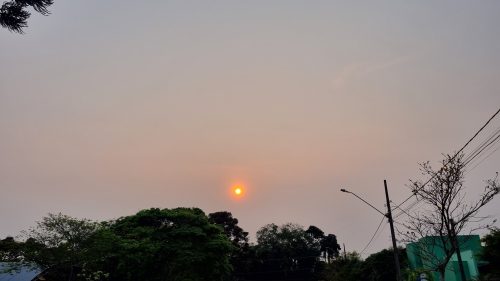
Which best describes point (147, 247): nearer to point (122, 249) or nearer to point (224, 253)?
point (122, 249)

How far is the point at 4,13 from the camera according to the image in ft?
24.1

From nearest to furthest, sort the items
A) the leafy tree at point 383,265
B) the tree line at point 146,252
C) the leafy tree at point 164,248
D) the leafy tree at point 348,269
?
the tree line at point 146,252 → the leafy tree at point 164,248 → the leafy tree at point 383,265 → the leafy tree at point 348,269

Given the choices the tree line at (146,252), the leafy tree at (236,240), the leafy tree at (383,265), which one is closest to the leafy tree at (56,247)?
the tree line at (146,252)

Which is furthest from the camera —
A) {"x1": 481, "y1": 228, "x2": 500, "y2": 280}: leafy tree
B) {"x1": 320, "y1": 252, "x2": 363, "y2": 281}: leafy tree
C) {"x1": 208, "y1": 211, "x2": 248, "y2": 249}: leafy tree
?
{"x1": 208, "y1": 211, "x2": 248, "y2": 249}: leafy tree

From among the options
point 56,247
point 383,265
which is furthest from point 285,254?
point 56,247

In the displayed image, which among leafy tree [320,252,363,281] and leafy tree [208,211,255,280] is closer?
leafy tree [320,252,363,281]

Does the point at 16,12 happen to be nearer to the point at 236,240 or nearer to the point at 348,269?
the point at 348,269

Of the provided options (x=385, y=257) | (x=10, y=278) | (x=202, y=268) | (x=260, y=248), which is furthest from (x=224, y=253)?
(x=260, y=248)

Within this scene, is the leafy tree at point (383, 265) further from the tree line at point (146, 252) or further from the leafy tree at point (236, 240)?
the leafy tree at point (236, 240)

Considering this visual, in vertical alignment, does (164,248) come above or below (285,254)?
below

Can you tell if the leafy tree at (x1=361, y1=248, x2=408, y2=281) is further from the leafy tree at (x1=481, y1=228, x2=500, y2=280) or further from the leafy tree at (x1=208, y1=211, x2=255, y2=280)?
the leafy tree at (x1=208, y1=211, x2=255, y2=280)

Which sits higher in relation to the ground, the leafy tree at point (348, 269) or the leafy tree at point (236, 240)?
the leafy tree at point (236, 240)

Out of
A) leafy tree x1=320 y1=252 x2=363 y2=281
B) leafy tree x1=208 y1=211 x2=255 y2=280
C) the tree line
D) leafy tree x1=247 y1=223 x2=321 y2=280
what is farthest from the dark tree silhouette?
leafy tree x1=247 y1=223 x2=321 y2=280

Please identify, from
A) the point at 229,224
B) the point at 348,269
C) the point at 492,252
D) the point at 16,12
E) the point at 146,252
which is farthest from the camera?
the point at 229,224
